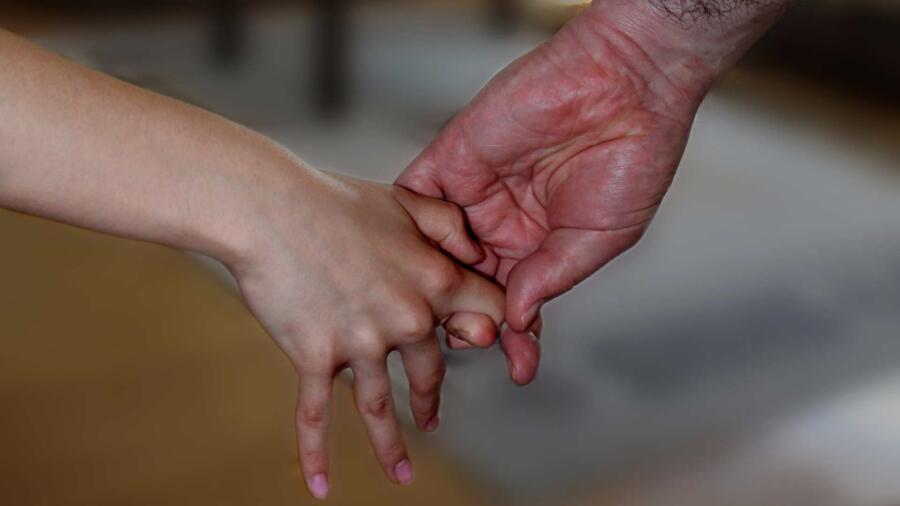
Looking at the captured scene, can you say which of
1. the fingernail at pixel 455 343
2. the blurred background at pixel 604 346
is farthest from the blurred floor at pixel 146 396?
the fingernail at pixel 455 343

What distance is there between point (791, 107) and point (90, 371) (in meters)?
0.78

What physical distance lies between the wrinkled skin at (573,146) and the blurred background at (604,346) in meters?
0.32

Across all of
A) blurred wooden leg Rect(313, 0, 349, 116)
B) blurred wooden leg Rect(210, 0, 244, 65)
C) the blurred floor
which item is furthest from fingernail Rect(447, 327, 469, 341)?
blurred wooden leg Rect(210, 0, 244, 65)

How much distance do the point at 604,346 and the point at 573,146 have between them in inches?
18.6

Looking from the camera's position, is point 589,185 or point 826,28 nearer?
point 589,185

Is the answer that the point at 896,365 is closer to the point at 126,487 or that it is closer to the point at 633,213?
the point at 633,213

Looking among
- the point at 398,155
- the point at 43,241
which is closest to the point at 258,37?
the point at 398,155

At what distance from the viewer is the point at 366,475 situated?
1071mm

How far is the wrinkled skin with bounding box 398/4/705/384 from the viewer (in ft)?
2.63

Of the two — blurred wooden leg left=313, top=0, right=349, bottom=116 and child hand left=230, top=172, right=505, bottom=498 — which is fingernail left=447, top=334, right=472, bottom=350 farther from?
blurred wooden leg left=313, top=0, right=349, bottom=116

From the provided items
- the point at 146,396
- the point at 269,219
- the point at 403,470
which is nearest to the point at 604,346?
the point at 146,396

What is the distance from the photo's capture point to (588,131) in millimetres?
822

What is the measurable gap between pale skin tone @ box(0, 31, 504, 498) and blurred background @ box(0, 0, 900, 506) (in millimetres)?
358

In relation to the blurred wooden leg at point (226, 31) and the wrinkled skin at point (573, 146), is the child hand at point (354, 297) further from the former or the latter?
the blurred wooden leg at point (226, 31)
